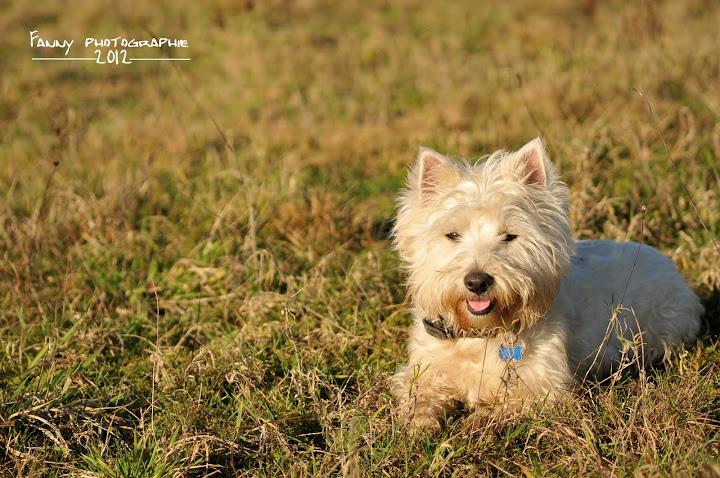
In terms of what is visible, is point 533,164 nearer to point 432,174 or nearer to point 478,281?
point 432,174

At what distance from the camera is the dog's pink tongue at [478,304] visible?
3.70 meters

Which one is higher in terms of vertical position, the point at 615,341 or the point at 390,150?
the point at 390,150

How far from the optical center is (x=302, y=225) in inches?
245

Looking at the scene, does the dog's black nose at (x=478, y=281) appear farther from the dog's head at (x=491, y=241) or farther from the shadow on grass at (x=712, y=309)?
the shadow on grass at (x=712, y=309)

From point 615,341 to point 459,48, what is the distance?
7.07m

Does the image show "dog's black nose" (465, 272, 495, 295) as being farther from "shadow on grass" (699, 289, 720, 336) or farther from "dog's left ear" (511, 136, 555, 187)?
"shadow on grass" (699, 289, 720, 336)

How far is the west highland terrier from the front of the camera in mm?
3719

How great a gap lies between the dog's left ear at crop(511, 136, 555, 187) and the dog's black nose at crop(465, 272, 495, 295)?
630 millimetres

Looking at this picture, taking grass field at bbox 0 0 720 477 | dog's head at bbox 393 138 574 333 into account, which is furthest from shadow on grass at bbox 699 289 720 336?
dog's head at bbox 393 138 574 333

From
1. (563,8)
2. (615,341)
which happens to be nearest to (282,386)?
(615,341)

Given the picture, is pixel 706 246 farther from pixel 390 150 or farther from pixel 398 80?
pixel 398 80

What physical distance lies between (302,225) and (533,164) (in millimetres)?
2718

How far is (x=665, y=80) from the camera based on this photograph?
26.9 ft

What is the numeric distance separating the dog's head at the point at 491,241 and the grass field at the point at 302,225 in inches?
22.6
